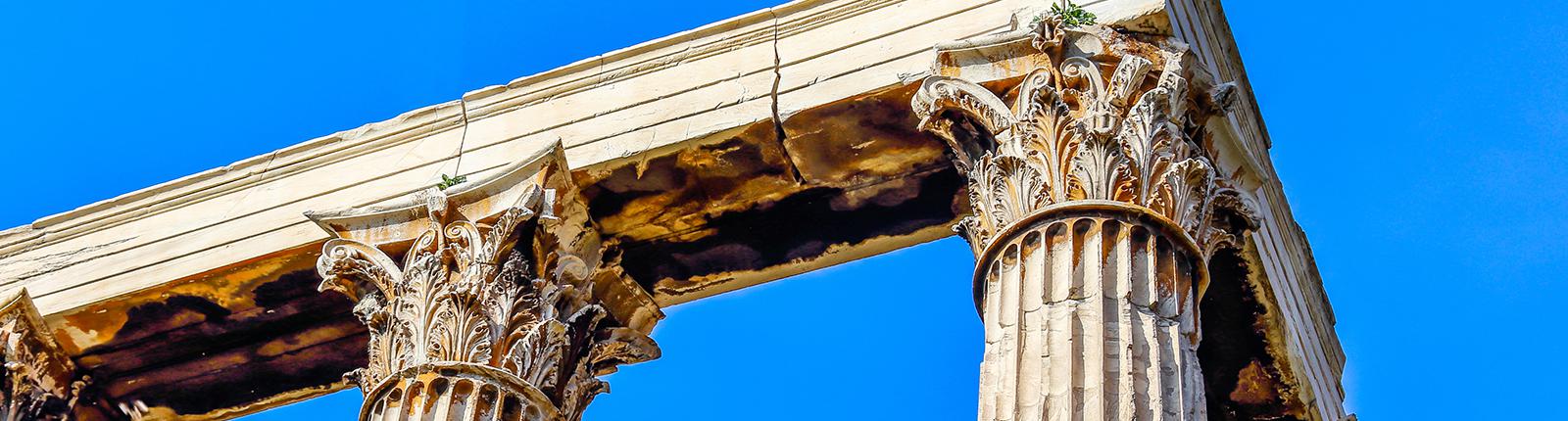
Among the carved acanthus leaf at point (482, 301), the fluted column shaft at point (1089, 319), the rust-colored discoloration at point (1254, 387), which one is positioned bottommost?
the fluted column shaft at point (1089, 319)

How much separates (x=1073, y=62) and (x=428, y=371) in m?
4.72

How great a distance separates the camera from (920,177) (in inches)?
685

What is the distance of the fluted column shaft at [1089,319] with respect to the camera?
43.9ft

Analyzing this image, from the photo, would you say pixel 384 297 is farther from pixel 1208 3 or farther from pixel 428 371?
pixel 1208 3

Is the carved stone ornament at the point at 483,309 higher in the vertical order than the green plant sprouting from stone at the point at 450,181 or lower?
lower

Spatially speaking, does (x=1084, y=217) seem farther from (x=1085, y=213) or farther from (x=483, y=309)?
(x=483, y=309)

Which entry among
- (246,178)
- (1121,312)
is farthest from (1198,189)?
(246,178)

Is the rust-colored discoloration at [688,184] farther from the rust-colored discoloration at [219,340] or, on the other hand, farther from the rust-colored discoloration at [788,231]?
the rust-colored discoloration at [219,340]

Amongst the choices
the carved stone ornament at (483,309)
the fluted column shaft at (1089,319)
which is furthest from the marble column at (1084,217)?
the carved stone ornament at (483,309)

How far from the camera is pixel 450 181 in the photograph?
18125mm

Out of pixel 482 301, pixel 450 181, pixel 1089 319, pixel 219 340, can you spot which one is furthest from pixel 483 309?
pixel 1089 319

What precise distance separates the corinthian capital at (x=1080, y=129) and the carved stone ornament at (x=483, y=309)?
2998 mm

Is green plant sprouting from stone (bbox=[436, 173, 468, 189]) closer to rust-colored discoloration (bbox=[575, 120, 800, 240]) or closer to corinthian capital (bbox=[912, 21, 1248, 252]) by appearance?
rust-colored discoloration (bbox=[575, 120, 800, 240])

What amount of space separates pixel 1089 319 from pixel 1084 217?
0.93 meters
